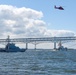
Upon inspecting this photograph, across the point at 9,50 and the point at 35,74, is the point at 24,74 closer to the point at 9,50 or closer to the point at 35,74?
the point at 35,74

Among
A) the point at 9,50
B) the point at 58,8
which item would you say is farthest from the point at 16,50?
the point at 58,8

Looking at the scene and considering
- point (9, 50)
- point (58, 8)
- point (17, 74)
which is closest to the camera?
point (17, 74)

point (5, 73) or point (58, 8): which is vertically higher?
point (58, 8)

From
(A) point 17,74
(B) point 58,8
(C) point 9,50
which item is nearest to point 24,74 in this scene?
(A) point 17,74

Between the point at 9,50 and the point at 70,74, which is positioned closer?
the point at 70,74

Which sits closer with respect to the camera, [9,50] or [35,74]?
[35,74]

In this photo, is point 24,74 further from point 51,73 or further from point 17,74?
point 51,73

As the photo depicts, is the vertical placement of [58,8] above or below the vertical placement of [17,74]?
above

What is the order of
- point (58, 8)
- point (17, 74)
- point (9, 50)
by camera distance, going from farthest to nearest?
1. point (9, 50)
2. point (58, 8)
3. point (17, 74)

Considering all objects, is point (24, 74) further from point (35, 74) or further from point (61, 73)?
point (61, 73)
